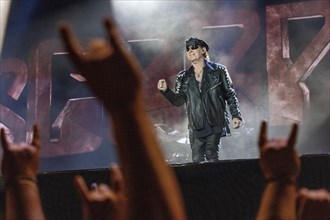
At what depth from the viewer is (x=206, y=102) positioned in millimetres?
4965

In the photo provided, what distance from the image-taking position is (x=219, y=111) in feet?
16.3

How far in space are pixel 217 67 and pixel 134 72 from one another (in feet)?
11.9

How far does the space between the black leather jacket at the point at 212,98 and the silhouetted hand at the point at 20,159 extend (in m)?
3.29

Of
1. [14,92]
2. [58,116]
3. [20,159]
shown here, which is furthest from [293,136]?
[14,92]

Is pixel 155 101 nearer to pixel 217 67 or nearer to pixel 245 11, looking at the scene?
pixel 245 11

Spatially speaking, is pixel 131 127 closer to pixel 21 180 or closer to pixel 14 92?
pixel 21 180

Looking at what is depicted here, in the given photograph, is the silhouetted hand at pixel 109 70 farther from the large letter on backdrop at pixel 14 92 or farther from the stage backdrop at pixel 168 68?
the large letter on backdrop at pixel 14 92

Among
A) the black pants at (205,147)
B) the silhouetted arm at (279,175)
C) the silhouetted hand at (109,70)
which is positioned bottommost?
the black pants at (205,147)

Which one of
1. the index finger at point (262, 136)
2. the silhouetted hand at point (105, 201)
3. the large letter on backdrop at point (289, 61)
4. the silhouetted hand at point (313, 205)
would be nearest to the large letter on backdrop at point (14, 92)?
the large letter on backdrop at point (289, 61)

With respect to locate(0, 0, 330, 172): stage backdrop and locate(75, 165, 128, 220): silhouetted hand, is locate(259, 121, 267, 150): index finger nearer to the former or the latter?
locate(75, 165, 128, 220): silhouetted hand

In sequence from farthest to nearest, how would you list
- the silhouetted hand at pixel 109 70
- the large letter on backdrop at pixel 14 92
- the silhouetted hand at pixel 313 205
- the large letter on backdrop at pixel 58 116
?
the large letter on backdrop at pixel 14 92 → the large letter on backdrop at pixel 58 116 → the silhouetted hand at pixel 313 205 → the silhouetted hand at pixel 109 70

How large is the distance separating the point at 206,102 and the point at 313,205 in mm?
3167

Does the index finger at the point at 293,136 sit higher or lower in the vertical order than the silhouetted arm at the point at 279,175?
higher

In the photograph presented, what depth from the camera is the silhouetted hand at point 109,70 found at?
1.40 meters
